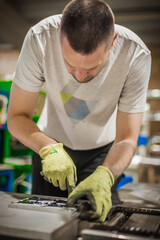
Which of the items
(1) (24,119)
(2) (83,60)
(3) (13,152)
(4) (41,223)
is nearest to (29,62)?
(1) (24,119)

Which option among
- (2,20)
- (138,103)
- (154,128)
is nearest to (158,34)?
(154,128)

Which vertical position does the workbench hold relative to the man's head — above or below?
below

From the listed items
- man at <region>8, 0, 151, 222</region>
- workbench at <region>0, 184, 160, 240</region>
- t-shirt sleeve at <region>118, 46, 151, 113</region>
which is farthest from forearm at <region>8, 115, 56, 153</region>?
t-shirt sleeve at <region>118, 46, 151, 113</region>

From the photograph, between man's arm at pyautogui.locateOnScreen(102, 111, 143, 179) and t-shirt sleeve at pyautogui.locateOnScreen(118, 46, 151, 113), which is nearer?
man's arm at pyautogui.locateOnScreen(102, 111, 143, 179)

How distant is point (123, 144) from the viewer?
142 cm

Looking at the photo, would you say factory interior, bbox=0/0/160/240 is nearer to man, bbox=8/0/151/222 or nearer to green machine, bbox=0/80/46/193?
green machine, bbox=0/80/46/193

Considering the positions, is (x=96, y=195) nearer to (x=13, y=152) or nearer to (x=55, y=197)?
(x=55, y=197)

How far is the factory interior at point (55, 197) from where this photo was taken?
2.65 ft

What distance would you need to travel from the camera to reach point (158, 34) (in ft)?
24.5

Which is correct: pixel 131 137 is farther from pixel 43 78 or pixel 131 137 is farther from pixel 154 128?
pixel 154 128

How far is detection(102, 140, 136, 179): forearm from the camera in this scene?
128 cm

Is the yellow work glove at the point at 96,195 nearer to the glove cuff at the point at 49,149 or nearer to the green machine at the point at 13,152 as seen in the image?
the glove cuff at the point at 49,149

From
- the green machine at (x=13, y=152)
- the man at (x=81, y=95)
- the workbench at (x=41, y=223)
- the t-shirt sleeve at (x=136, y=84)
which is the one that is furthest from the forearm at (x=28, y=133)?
the green machine at (x=13, y=152)

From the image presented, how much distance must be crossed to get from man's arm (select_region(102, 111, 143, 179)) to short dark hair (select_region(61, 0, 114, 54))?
0.49 metres
